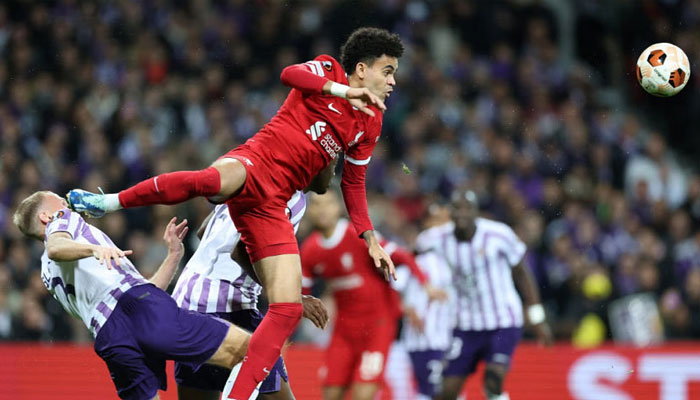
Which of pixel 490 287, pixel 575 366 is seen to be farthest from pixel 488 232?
pixel 575 366

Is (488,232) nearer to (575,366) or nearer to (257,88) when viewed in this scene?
(575,366)

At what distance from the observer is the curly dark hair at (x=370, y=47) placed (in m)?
6.31

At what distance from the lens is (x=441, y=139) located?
14164 mm

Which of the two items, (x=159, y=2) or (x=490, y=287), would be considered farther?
(x=159, y=2)

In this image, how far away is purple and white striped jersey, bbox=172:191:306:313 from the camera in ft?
21.2

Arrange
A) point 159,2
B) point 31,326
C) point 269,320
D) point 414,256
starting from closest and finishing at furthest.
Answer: point 269,320, point 414,256, point 31,326, point 159,2

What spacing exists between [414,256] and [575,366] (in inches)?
79.3

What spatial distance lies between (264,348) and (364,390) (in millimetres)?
3687

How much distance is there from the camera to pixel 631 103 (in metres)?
15.9

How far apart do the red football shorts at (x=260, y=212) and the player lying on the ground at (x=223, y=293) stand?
41 cm

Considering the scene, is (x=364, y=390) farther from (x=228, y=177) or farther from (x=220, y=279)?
(x=228, y=177)

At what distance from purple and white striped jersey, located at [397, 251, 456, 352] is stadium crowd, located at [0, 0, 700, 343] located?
1.75m

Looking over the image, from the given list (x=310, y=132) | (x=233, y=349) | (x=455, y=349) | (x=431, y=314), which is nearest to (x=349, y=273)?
(x=455, y=349)

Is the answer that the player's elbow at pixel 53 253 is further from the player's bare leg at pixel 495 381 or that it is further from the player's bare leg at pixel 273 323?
the player's bare leg at pixel 495 381
